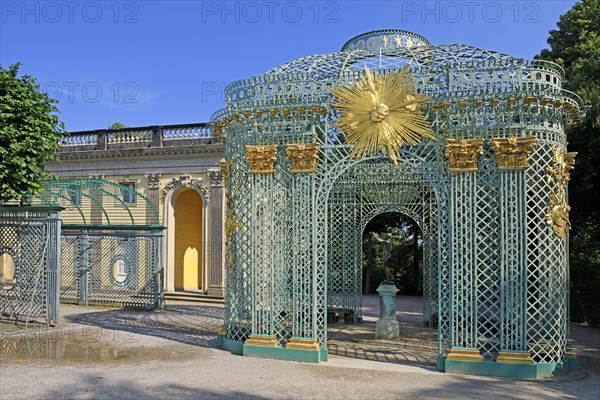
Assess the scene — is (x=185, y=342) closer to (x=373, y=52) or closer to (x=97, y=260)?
(x=373, y=52)

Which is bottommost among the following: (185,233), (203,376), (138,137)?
(203,376)

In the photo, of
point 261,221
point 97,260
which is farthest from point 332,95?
point 97,260

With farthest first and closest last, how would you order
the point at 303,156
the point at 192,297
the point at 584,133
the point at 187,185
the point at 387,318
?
the point at 187,185, the point at 192,297, the point at 584,133, the point at 387,318, the point at 303,156

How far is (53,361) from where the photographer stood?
8633mm

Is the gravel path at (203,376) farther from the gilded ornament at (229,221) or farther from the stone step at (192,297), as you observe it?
the stone step at (192,297)

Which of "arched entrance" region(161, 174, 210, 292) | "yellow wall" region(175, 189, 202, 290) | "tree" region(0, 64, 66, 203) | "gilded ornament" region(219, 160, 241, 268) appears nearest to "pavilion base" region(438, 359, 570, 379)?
"gilded ornament" region(219, 160, 241, 268)

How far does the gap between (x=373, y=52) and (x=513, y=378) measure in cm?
571

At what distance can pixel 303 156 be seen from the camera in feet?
29.1

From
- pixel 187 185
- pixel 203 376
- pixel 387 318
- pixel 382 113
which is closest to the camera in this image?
Answer: pixel 203 376

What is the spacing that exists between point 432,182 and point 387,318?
4.42m

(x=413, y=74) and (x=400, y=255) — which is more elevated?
(x=413, y=74)

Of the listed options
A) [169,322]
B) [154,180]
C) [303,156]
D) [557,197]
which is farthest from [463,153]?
[154,180]

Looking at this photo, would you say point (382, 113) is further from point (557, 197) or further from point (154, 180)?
point (154, 180)

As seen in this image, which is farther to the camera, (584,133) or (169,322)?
(169,322)
